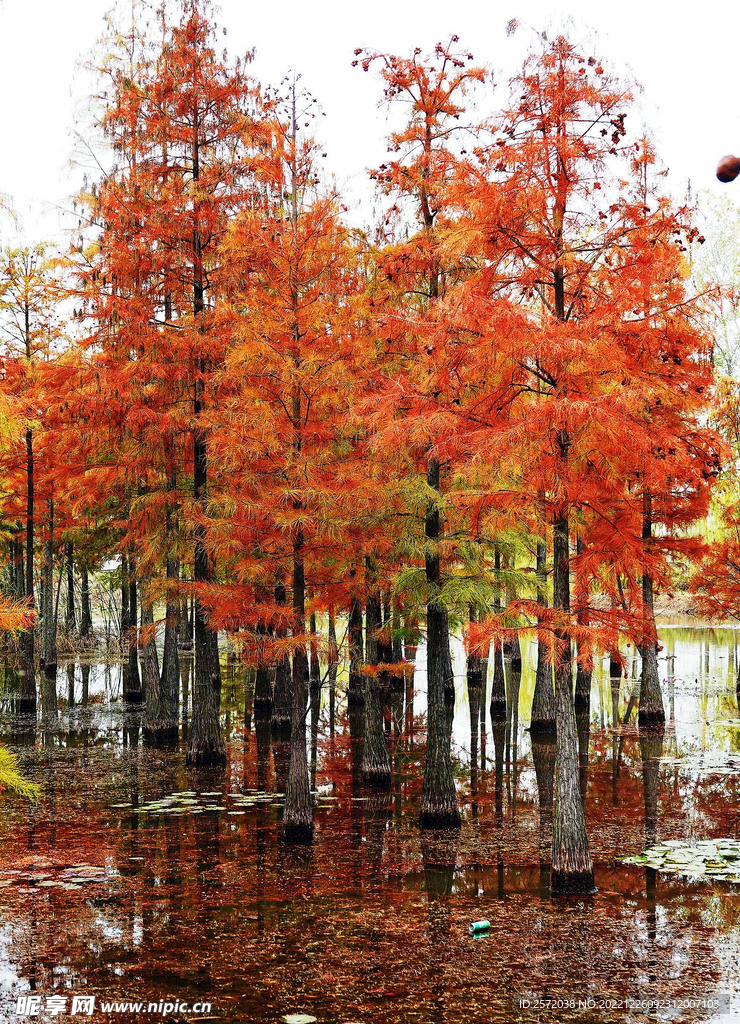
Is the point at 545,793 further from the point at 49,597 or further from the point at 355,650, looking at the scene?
the point at 49,597

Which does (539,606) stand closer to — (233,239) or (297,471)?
(297,471)

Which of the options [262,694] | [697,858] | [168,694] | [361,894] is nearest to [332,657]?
[361,894]

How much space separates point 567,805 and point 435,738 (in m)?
3.80

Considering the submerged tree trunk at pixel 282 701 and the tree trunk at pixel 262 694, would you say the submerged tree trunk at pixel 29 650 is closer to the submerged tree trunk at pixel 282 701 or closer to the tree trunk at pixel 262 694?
the tree trunk at pixel 262 694

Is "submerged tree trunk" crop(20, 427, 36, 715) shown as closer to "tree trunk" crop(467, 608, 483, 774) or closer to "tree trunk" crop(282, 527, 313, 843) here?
"tree trunk" crop(467, 608, 483, 774)

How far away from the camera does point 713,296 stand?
564 inches

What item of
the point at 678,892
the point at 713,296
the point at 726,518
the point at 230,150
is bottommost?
the point at 678,892

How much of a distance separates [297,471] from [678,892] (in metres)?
8.37

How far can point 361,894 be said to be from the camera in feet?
40.0

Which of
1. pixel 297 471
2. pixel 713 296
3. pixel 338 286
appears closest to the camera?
pixel 713 296

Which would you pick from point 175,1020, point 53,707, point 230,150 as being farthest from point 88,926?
point 53,707

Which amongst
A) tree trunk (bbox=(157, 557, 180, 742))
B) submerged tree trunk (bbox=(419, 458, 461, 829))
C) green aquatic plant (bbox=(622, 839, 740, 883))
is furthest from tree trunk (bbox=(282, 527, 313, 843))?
tree trunk (bbox=(157, 557, 180, 742))

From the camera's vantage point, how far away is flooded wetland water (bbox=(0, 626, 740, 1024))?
29.4ft

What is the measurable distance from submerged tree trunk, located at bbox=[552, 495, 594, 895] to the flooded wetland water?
1.10 feet
